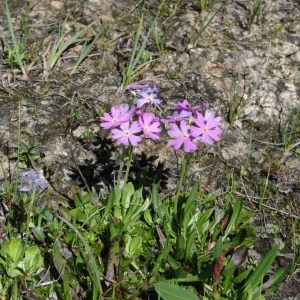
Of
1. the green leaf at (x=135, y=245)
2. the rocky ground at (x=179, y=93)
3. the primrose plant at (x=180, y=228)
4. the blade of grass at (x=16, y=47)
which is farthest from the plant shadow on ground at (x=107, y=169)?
the blade of grass at (x=16, y=47)

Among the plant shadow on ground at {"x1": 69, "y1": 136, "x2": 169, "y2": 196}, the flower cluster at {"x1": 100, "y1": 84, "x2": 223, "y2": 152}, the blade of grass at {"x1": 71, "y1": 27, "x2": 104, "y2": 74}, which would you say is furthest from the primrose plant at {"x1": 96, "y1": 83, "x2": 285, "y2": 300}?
the blade of grass at {"x1": 71, "y1": 27, "x2": 104, "y2": 74}

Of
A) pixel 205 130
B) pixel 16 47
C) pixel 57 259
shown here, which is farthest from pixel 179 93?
pixel 57 259

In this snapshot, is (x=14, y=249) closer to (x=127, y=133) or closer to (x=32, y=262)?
(x=32, y=262)

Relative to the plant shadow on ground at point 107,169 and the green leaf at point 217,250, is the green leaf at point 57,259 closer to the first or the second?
the plant shadow on ground at point 107,169

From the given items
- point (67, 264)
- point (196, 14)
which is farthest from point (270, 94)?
point (67, 264)

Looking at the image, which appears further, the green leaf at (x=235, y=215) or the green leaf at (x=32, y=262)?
the green leaf at (x=235, y=215)

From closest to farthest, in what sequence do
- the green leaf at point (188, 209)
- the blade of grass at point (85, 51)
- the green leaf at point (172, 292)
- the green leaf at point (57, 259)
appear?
the green leaf at point (172, 292) < the green leaf at point (57, 259) < the green leaf at point (188, 209) < the blade of grass at point (85, 51)

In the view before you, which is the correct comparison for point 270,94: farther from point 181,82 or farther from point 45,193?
point 45,193
